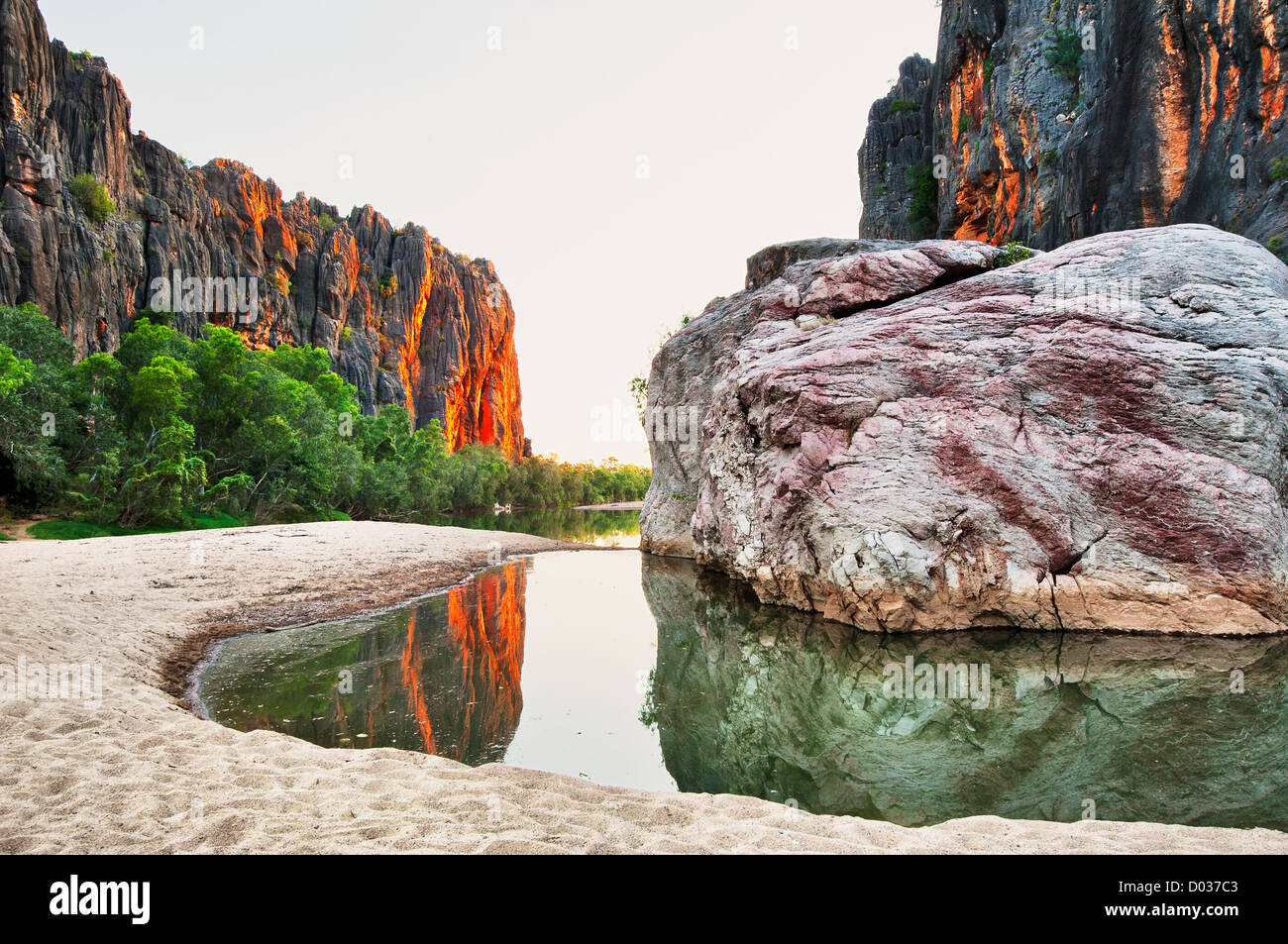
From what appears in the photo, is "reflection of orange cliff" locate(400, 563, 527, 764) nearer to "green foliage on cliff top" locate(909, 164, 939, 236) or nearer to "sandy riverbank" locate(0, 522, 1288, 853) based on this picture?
"sandy riverbank" locate(0, 522, 1288, 853)

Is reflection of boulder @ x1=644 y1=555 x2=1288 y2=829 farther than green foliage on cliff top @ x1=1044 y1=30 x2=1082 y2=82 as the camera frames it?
No

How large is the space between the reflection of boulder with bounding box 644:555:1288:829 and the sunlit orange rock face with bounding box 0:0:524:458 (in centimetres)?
4823

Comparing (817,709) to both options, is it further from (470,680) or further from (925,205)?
(925,205)

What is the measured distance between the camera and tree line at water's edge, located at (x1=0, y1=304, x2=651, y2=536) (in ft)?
84.9

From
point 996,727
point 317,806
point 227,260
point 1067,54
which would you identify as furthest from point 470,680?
point 227,260

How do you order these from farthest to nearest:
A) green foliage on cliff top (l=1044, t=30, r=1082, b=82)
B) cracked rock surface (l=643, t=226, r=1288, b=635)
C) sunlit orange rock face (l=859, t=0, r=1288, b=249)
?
green foliage on cliff top (l=1044, t=30, r=1082, b=82) → sunlit orange rock face (l=859, t=0, r=1288, b=249) → cracked rock surface (l=643, t=226, r=1288, b=635)

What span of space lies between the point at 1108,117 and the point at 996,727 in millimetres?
27197

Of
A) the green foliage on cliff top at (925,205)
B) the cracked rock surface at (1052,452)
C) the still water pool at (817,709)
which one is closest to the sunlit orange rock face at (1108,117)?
the green foliage on cliff top at (925,205)

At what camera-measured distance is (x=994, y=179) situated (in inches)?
1428

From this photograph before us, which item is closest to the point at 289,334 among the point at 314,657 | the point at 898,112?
the point at 898,112

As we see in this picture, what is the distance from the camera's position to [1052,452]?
40.3ft

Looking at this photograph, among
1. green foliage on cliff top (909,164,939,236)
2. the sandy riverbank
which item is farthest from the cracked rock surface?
green foliage on cliff top (909,164,939,236)
